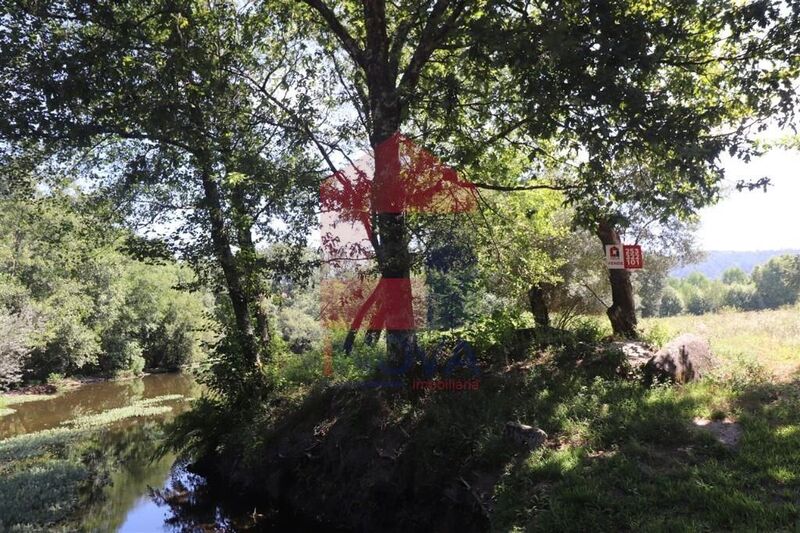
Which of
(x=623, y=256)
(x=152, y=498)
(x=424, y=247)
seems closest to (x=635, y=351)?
(x=623, y=256)

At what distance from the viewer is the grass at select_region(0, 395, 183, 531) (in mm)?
8508

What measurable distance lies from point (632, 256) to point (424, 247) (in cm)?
405

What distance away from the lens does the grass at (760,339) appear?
7.95 metres

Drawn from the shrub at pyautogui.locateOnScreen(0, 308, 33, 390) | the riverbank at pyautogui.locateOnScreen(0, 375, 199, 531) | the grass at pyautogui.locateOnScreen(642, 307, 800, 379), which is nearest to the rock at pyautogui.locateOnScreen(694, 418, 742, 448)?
the grass at pyautogui.locateOnScreen(642, 307, 800, 379)

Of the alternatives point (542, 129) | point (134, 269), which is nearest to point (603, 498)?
point (542, 129)

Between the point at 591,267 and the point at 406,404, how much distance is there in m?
7.91

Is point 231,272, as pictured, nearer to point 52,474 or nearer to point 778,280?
point 52,474

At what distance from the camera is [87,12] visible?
820cm

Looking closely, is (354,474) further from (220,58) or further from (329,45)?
(329,45)

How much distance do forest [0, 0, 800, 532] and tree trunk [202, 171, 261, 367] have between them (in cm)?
7

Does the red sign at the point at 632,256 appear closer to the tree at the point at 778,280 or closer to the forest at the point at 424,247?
the forest at the point at 424,247

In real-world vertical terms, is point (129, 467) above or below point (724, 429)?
below

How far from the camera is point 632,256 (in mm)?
9836

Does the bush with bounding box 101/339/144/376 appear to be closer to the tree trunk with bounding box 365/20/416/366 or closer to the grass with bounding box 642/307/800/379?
the tree trunk with bounding box 365/20/416/366
